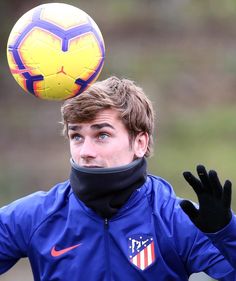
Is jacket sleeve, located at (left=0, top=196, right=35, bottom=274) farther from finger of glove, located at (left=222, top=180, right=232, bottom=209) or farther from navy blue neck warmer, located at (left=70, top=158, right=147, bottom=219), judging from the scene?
finger of glove, located at (left=222, top=180, right=232, bottom=209)

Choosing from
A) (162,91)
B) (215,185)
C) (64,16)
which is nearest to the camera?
(215,185)

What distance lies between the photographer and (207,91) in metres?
18.3

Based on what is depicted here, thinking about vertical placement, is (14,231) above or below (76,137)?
below

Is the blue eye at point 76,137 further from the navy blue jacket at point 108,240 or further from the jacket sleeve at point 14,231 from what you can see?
the jacket sleeve at point 14,231

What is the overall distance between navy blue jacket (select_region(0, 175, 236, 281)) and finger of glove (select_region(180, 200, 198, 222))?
25 centimetres

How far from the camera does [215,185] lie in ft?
18.5

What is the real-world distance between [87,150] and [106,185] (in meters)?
0.24

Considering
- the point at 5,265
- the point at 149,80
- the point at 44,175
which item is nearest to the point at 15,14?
the point at 149,80

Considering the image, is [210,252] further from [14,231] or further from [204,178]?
[14,231]

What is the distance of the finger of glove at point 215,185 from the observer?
5621mm

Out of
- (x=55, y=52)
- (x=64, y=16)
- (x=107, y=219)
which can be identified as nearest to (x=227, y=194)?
(x=107, y=219)

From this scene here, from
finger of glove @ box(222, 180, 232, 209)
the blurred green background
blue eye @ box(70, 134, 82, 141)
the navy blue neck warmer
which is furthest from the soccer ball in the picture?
the blurred green background

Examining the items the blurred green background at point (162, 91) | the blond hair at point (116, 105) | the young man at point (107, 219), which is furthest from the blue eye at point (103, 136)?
the blurred green background at point (162, 91)

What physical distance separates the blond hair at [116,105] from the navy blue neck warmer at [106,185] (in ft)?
0.87
